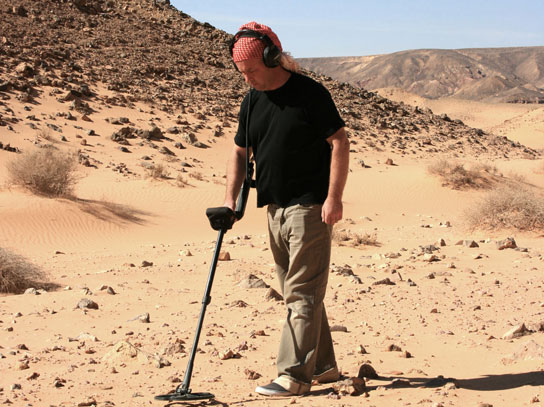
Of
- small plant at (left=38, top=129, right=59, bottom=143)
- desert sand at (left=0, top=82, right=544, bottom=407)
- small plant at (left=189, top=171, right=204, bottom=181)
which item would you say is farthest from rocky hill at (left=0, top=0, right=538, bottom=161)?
desert sand at (left=0, top=82, right=544, bottom=407)

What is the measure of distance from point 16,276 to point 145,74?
28378 mm

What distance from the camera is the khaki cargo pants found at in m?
3.59

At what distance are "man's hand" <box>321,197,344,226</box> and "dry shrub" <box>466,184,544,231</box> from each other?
28.5ft

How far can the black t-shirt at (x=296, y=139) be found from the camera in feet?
11.6

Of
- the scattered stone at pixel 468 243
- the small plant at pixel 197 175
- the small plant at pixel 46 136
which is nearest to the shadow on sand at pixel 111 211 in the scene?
the small plant at pixel 197 175

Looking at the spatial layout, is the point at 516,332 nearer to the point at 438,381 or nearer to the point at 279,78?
the point at 438,381

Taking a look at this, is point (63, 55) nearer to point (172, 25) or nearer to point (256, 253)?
point (172, 25)

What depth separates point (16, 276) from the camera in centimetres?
803

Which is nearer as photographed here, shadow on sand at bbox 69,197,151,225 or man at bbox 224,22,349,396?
man at bbox 224,22,349,396

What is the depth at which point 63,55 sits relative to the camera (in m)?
33.5

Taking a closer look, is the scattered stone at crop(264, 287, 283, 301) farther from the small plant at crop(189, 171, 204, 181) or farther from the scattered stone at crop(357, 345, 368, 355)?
the small plant at crop(189, 171, 204, 181)

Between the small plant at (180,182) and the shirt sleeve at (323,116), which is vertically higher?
the shirt sleeve at (323,116)

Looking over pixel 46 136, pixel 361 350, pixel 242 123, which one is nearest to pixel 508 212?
pixel 361 350

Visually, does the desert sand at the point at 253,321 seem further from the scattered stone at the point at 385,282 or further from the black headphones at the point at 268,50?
the black headphones at the point at 268,50
